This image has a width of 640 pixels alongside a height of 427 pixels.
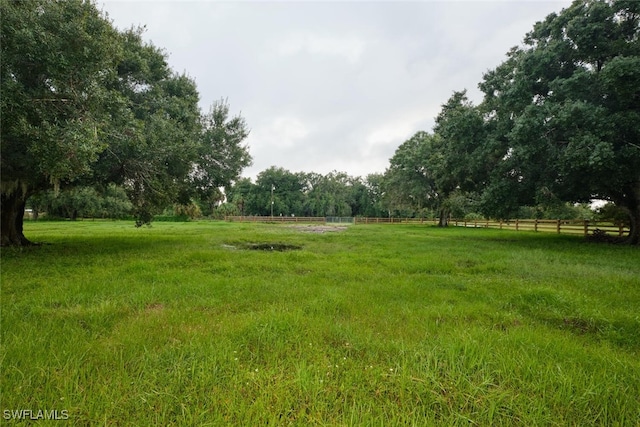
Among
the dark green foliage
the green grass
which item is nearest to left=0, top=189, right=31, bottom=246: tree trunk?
the green grass

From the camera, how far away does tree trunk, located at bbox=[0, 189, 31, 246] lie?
10443 millimetres

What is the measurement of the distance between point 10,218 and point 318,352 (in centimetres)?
1382

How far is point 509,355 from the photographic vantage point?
2.73m

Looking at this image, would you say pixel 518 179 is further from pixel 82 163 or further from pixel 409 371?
pixel 82 163

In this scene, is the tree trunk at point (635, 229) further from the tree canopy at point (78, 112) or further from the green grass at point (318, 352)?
the tree canopy at point (78, 112)

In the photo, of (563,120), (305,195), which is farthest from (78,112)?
(305,195)

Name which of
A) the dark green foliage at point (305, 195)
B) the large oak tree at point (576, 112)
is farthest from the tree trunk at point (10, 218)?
the dark green foliage at point (305, 195)

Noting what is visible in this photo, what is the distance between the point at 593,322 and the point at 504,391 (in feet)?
8.40

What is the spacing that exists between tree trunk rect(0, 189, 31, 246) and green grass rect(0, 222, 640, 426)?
7242 millimetres

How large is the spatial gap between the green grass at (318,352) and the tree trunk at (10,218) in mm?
7242

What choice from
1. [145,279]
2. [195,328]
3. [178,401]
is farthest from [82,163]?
[178,401]

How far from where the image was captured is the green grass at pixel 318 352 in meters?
2.07

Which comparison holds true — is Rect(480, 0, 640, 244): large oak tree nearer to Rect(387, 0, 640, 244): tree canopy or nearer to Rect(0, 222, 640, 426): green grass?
Rect(387, 0, 640, 244): tree canopy

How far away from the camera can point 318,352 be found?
2.85 m
